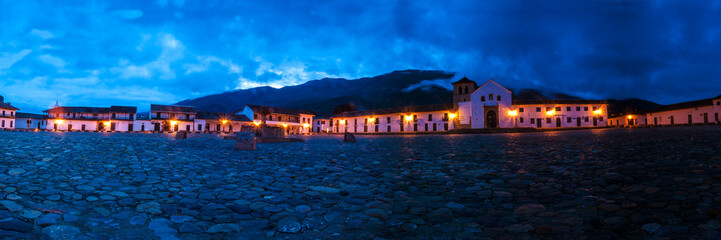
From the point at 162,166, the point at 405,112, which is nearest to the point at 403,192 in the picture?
the point at 162,166

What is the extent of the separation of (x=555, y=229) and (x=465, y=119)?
45.7 meters

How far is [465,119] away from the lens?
46.3m

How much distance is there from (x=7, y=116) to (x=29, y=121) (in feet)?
10.2

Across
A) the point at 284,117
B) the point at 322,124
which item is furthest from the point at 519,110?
the point at 284,117

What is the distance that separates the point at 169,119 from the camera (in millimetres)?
57531

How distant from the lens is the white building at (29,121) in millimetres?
58500

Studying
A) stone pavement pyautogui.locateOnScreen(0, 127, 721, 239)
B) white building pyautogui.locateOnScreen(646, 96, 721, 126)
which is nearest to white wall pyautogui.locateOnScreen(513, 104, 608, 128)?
white building pyautogui.locateOnScreen(646, 96, 721, 126)

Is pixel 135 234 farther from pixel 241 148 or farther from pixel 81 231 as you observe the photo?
pixel 241 148

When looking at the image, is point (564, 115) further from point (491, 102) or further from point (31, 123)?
point (31, 123)

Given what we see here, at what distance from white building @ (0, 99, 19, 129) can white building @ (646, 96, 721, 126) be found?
110629 mm

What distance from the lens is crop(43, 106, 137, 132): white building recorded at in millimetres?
58375

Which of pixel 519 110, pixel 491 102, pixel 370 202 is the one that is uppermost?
pixel 491 102

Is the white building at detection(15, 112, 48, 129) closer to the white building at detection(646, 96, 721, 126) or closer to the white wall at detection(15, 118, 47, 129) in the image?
the white wall at detection(15, 118, 47, 129)

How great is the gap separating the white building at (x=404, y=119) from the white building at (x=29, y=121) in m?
57.3
